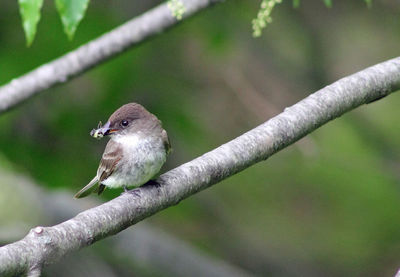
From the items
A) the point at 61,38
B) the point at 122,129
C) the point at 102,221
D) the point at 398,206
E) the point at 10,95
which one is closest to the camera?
the point at 102,221

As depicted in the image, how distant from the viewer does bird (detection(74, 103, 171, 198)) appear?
3.77 meters

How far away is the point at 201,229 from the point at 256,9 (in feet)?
7.00

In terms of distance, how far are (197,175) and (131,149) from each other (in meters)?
0.76

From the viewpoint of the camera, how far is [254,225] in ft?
25.0

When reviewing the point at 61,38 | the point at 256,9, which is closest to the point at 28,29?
the point at 61,38

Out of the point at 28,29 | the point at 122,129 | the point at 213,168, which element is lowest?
the point at 213,168

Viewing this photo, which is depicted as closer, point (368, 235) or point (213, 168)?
point (213, 168)

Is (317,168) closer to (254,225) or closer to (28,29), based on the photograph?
(254,225)

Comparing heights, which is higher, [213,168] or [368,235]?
[213,168]

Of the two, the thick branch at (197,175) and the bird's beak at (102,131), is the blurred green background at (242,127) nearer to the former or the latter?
the bird's beak at (102,131)

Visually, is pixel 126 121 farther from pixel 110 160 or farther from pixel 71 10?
pixel 71 10

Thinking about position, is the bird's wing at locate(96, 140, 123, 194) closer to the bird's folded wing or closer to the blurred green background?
the bird's folded wing

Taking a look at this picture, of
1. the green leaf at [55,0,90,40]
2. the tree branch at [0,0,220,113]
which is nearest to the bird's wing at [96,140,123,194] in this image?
the green leaf at [55,0,90,40]

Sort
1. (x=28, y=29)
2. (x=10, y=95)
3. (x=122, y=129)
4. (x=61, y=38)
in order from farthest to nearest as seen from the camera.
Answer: (x=61, y=38)
(x=10, y=95)
(x=122, y=129)
(x=28, y=29)
